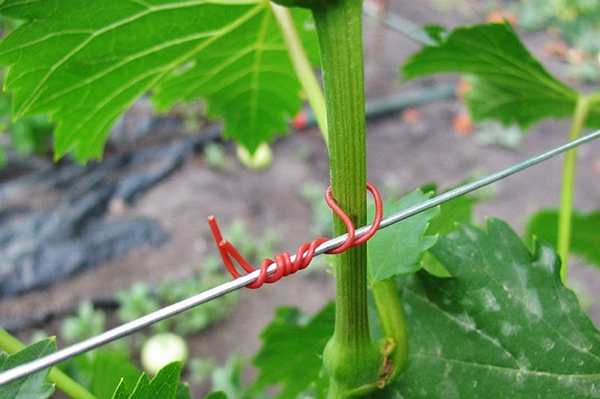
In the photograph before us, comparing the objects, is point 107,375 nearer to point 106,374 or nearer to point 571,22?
point 106,374

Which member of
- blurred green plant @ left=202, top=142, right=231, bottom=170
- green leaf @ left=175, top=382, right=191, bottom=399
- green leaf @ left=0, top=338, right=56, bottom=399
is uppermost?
green leaf @ left=0, top=338, right=56, bottom=399

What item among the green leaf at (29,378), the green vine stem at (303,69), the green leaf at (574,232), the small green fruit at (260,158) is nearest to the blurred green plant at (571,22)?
the small green fruit at (260,158)

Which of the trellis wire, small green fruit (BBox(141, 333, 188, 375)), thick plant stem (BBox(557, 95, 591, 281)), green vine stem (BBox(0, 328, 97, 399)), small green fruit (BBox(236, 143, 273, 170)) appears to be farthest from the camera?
small green fruit (BBox(236, 143, 273, 170))

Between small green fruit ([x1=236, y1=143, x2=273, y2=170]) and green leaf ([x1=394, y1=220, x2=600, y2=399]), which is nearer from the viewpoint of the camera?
green leaf ([x1=394, y1=220, x2=600, y2=399])

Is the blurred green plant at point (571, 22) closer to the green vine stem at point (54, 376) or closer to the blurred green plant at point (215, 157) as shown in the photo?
the blurred green plant at point (215, 157)

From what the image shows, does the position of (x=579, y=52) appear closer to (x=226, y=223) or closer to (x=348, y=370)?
(x=226, y=223)

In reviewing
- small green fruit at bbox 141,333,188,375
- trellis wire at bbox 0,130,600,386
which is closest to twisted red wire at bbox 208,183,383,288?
trellis wire at bbox 0,130,600,386

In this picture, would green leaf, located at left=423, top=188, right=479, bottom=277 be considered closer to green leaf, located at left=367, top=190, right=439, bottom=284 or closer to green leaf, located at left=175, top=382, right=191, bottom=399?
green leaf, located at left=367, top=190, right=439, bottom=284

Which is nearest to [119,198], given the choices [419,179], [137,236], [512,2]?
[137,236]
